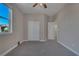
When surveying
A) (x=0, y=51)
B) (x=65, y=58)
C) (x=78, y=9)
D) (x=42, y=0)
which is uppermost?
(x=78, y=9)

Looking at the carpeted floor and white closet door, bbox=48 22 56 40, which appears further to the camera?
white closet door, bbox=48 22 56 40

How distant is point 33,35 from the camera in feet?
23.2

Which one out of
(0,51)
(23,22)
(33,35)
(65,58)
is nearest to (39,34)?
(33,35)

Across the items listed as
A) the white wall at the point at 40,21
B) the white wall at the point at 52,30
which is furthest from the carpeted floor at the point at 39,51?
the white wall at the point at 52,30

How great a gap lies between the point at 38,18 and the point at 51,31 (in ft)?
3.97

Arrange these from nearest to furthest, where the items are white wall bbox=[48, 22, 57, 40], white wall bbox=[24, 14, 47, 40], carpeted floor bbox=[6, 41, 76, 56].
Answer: carpeted floor bbox=[6, 41, 76, 56]
white wall bbox=[24, 14, 47, 40]
white wall bbox=[48, 22, 57, 40]

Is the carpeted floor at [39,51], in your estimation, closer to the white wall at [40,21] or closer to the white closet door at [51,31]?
the white wall at [40,21]

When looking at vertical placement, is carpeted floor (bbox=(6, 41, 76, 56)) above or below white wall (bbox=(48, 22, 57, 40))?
below

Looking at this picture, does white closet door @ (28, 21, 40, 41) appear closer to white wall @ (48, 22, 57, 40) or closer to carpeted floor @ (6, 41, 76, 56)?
carpeted floor @ (6, 41, 76, 56)

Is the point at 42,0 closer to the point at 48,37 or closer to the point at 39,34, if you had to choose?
the point at 39,34

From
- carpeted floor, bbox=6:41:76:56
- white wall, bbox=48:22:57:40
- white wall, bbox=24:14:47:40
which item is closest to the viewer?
carpeted floor, bbox=6:41:76:56

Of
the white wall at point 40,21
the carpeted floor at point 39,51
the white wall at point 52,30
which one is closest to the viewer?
the carpeted floor at point 39,51

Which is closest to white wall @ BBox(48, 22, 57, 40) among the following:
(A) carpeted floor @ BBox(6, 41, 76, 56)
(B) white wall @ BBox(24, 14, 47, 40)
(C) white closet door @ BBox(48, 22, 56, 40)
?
(C) white closet door @ BBox(48, 22, 56, 40)

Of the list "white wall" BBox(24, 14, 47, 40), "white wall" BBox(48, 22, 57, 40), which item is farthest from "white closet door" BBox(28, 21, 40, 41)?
"white wall" BBox(48, 22, 57, 40)
